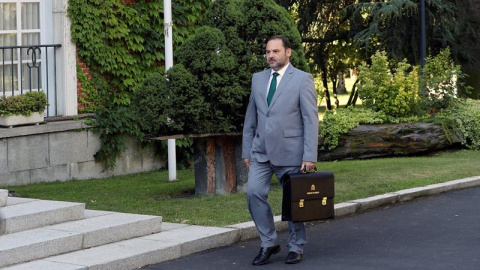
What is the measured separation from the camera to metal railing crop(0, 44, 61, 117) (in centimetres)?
1446

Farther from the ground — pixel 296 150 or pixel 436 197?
pixel 296 150

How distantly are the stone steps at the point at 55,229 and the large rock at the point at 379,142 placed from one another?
8347 millimetres

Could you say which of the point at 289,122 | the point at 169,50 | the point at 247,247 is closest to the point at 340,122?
the point at 169,50

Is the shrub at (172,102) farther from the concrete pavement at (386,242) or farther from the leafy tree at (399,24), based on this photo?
the leafy tree at (399,24)

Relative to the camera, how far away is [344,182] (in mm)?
13500

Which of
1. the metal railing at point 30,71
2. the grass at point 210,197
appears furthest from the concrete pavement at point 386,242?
the metal railing at point 30,71

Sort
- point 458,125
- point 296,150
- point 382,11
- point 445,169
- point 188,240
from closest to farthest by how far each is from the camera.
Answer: point 296,150 < point 188,240 < point 445,169 < point 458,125 < point 382,11

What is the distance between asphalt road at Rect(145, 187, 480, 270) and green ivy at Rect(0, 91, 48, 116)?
17.2 feet

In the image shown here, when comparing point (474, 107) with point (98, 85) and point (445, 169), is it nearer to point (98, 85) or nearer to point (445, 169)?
point (445, 169)

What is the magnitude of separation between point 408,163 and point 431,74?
11.9ft

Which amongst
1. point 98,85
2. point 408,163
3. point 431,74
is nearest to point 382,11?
point 431,74

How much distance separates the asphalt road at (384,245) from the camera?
852cm

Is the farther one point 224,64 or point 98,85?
point 98,85

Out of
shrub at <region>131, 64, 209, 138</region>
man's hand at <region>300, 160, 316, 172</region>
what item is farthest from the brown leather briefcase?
shrub at <region>131, 64, 209, 138</region>
